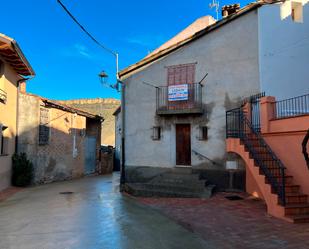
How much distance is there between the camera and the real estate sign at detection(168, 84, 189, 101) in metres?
13.1

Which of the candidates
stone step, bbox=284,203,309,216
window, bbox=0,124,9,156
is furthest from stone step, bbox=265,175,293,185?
window, bbox=0,124,9,156

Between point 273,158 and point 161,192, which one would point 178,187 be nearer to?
point 161,192

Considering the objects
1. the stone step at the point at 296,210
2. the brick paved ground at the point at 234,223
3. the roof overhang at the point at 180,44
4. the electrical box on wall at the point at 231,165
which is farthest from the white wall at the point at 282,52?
the stone step at the point at 296,210

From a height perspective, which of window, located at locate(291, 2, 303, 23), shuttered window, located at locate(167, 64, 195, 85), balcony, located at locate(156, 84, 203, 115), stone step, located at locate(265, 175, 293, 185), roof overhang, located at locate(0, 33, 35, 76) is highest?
window, located at locate(291, 2, 303, 23)

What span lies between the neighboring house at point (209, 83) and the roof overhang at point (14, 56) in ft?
15.9

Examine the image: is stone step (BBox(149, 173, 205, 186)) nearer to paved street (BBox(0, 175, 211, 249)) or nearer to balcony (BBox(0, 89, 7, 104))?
paved street (BBox(0, 175, 211, 249))

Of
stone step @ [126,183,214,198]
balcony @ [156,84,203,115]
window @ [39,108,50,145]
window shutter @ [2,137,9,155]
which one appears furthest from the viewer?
window @ [39,108,50,145]

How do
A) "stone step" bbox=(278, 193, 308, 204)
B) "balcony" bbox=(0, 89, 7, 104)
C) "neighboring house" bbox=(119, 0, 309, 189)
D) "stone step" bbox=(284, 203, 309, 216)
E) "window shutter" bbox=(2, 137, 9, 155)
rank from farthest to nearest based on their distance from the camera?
1. "window shutter" bbox=(2, 137, 9, 155)
2. "balcony" bbox=(0, 89, 7, 104)
3. "neighboring house" bbox=(119, 0, 309, 189)
4. "stone step" bbox=(278, 193, 308, 204)
5. "stone step" bbox=(284, 203, 309, 216)

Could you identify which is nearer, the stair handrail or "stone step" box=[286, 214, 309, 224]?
"stone step" box=[286, 214, 309, 224]

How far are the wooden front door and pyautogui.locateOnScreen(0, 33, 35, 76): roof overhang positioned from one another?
779 centimetres

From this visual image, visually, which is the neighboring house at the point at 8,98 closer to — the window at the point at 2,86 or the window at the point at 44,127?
the window at the point at 2,86

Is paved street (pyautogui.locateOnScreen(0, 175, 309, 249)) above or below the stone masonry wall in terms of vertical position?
below

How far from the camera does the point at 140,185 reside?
40.2 ft

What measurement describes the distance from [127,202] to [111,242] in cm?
464
